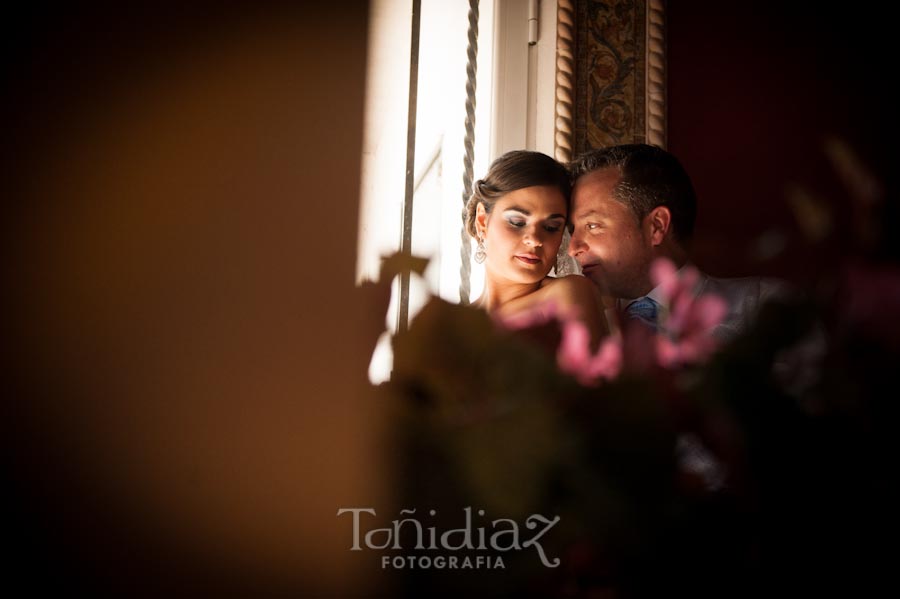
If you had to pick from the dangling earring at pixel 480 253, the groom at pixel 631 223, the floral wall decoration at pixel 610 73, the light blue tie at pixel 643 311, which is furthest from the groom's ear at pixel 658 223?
the dangling earring at pixel 480 253

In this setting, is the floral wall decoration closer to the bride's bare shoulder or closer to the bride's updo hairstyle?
the bride's updo hairstyle

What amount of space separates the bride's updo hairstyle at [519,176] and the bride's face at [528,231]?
0.05 feet

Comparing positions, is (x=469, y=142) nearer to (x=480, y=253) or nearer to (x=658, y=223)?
(x=480, y=253)

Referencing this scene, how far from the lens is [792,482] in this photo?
550 millimetres

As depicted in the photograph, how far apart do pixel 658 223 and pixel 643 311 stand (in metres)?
0.22

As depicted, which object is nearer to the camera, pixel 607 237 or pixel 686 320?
pixel 686 320

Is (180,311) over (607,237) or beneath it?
beneath

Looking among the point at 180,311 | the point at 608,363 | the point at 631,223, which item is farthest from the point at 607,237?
the point at 608,363

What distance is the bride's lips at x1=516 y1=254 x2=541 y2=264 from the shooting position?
1.75 meters

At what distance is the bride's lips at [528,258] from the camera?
5.75ft

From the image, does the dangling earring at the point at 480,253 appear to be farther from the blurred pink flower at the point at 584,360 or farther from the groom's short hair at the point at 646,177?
the blurred pink flower at the point at 584,360

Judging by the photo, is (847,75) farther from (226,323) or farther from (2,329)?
(2,329)

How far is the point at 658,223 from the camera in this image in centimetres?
186

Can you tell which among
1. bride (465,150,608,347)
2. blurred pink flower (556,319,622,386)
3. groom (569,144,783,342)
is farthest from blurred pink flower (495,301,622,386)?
groom (569,144,783,342)
